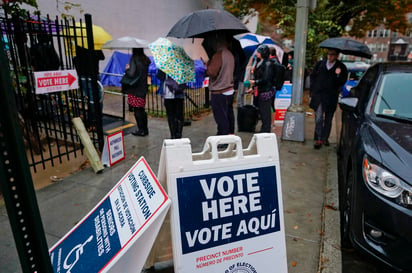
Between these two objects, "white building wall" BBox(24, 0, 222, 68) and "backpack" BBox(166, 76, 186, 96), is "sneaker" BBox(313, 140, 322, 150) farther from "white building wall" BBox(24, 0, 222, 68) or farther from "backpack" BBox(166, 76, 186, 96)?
"white building wall" BBox(24, 0, 222, 68)

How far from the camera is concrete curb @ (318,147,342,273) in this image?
2.88m

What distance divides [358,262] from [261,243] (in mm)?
1550

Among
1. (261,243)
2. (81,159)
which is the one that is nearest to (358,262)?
(261,243)

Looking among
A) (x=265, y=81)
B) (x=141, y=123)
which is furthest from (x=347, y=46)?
(x=141, y=123)

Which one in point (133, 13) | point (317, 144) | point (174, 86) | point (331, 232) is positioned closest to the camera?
point (331, 232)

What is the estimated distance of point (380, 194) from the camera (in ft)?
8.39

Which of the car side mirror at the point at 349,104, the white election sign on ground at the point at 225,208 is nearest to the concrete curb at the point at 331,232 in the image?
the white election sign on ground at the point at 225,208

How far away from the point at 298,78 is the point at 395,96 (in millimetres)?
2932

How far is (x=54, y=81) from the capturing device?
452cm

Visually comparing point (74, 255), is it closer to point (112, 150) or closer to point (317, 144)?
point (112, 150)

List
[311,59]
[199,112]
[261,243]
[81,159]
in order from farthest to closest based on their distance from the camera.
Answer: [311,59] → [199,112] → [81,159] → [261,243]

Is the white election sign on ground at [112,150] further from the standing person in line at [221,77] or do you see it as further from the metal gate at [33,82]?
the standing person in line at [221,77]

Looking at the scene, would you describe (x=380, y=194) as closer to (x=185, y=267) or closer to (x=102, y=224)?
(x=185, y=267)

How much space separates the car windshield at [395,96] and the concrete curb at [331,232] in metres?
1.28
